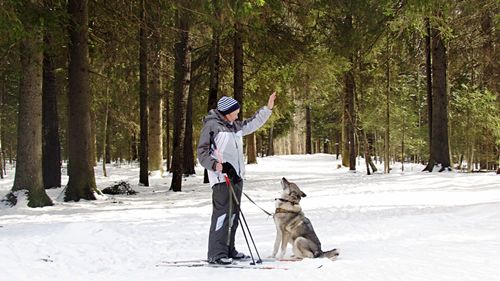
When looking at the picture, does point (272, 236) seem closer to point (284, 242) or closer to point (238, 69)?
point (284, 242)

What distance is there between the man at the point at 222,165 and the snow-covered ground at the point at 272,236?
0.44m

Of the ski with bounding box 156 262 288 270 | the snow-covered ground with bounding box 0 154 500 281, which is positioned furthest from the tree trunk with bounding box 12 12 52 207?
the ski with bounding box 156 262 288 270

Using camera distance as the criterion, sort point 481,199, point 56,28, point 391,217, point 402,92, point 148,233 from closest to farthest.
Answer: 1. point 148,233
2. point 391,217
3. point 56,28
4. point 481,199
5. point 402,92

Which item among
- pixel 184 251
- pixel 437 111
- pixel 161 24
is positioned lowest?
pixel 184 251

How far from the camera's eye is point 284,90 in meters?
23.0

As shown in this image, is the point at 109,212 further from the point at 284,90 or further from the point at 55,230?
the point at 284,90

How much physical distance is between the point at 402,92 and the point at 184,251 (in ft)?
72.5

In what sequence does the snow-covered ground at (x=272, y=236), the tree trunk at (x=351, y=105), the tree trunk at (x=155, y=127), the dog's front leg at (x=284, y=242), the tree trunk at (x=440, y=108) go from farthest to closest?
the tree trunk at (x=351, y=105), the tree trunk at (x=155, y=127), the tree trunk at (x=440, y=108), the dog's front leg at (x=284, y=242), the snow-covered ground at (x=272, y=236)

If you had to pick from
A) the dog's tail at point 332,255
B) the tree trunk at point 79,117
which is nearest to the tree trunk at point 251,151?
the tree trunk at point 79,117

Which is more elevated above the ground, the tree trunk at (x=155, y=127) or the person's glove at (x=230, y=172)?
the tree trunk at (x=155, y=127)

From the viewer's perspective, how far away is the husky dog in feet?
19.7

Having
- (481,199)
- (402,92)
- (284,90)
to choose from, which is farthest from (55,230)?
(402,92)

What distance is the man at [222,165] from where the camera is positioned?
5.94 metres

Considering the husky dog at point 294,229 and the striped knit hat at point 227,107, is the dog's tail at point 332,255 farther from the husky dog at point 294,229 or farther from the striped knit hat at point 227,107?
the striped knit hat at point 227,107
